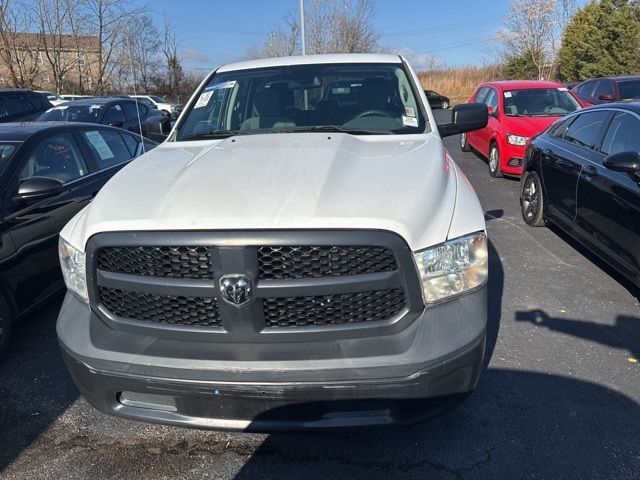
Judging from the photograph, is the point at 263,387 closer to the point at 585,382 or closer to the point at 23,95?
the point at 585,382

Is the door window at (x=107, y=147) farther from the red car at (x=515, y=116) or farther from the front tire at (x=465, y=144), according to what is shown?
the front tire at (x=465, y=144)

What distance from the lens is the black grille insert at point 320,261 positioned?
1937 mm

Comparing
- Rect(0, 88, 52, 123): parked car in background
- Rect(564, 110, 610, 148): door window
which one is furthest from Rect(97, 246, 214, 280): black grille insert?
Rect(0, 88, 52, 123): parked car in background

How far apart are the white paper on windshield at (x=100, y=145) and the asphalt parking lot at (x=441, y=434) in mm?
2070

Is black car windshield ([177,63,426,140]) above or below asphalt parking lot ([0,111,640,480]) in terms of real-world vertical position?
above

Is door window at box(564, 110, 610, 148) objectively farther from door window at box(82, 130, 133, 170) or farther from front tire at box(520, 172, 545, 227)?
door window at box(82, 130, 133, 170)

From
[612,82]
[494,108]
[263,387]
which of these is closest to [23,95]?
[494,108]

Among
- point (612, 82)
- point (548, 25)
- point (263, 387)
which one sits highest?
point (548, 25)

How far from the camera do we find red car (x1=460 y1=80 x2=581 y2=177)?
820 cm

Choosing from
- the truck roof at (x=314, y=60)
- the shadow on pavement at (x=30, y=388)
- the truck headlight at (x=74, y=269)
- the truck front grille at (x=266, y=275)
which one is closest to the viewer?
the truck front grille at (x=266, y=275)

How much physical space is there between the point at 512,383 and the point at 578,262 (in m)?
2.56

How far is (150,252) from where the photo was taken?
2031 millimetres

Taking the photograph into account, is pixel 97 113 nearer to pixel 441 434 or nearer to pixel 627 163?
pixel 627 163

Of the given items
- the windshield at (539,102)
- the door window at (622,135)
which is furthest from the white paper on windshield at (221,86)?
the windshield at (539,102)
